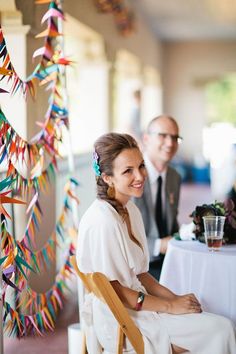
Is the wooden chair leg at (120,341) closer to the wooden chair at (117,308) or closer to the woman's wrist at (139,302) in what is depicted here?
the wooden chair at (117,308)

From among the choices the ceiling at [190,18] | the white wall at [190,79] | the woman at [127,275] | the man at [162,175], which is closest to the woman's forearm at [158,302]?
the woman at [127,275]

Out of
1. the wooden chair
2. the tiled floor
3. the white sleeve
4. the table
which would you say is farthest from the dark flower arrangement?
the tiled floor

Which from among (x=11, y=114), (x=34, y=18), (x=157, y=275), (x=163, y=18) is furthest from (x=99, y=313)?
(x=163, y=18)

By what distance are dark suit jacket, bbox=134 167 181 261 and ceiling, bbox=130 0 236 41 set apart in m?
5.40

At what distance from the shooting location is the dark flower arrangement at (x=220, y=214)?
9.77 feet

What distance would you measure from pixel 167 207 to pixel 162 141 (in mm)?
429

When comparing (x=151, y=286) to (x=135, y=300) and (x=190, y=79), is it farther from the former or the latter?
(x=190, y=79)

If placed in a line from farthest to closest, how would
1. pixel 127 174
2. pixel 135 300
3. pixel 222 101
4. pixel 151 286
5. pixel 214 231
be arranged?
1. pixel 222 101
2. pixel 214 231
3. pixel 151 286
4. pixel 127 174
5. pixel 135 300

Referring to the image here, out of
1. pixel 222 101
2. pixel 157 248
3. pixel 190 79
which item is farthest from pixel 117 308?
pixel 222 101

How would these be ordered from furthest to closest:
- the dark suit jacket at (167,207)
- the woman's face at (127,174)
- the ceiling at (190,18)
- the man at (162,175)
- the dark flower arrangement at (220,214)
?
1. the ceiling at (190,18)
2. the man at (162,175)
3. the dark suit jacket at (167,207)
4. the dark flower arrangement at (220,214)
5. the woman's face at (127,174)

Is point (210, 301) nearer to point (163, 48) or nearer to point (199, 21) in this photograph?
point (199, 21)

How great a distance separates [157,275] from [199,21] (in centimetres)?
804

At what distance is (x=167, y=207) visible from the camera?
3699mm

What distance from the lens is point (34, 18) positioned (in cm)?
387
